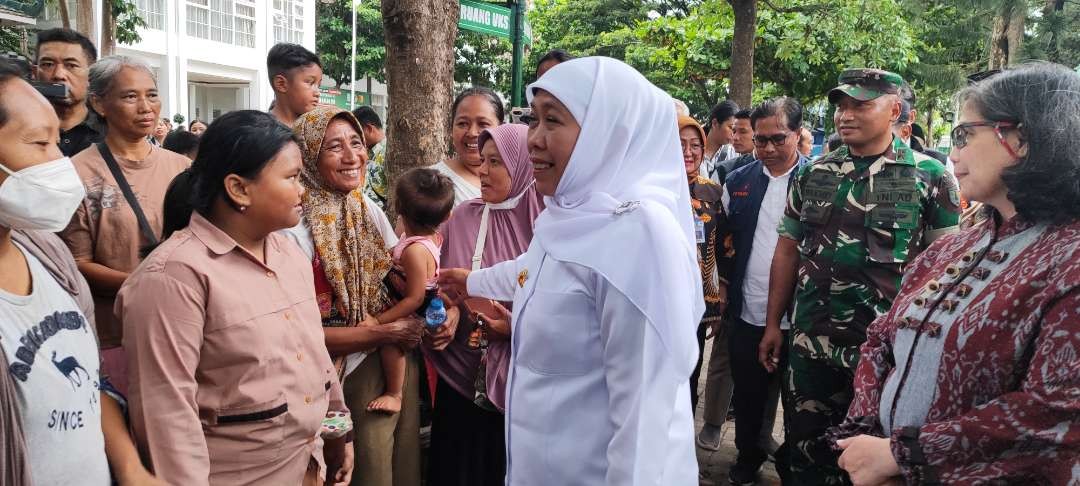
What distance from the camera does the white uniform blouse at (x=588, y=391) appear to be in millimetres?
1731

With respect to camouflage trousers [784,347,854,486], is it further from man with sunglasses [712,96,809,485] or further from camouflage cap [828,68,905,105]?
camouflage cap [828,68,905,105]

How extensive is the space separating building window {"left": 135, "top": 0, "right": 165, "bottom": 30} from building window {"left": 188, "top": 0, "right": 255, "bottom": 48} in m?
0.93

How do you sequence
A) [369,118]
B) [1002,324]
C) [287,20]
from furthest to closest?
[287,20], [369,118], [1002,324]

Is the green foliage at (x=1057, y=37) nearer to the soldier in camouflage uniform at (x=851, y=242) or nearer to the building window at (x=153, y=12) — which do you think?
the soldier in camouflage uniform at (x=851, y=242)

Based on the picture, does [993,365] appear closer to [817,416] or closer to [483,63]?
[817,416]

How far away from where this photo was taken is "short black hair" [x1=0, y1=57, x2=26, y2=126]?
5.32 ft

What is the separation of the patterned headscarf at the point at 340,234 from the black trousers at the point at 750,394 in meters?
2.39

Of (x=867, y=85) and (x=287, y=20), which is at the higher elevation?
(x=287, y=20)

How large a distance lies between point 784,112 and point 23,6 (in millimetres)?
12038

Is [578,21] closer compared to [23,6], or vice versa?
[23,6]

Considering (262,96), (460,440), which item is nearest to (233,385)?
(460,440)

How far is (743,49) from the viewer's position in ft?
30.1

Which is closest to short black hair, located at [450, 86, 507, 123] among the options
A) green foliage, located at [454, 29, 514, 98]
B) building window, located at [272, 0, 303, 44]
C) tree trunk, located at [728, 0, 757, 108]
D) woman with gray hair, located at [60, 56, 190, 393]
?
woman with gray hair, located at [60, 56, 190, 393]

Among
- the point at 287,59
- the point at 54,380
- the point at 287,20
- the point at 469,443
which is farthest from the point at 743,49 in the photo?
the point at 287,20
